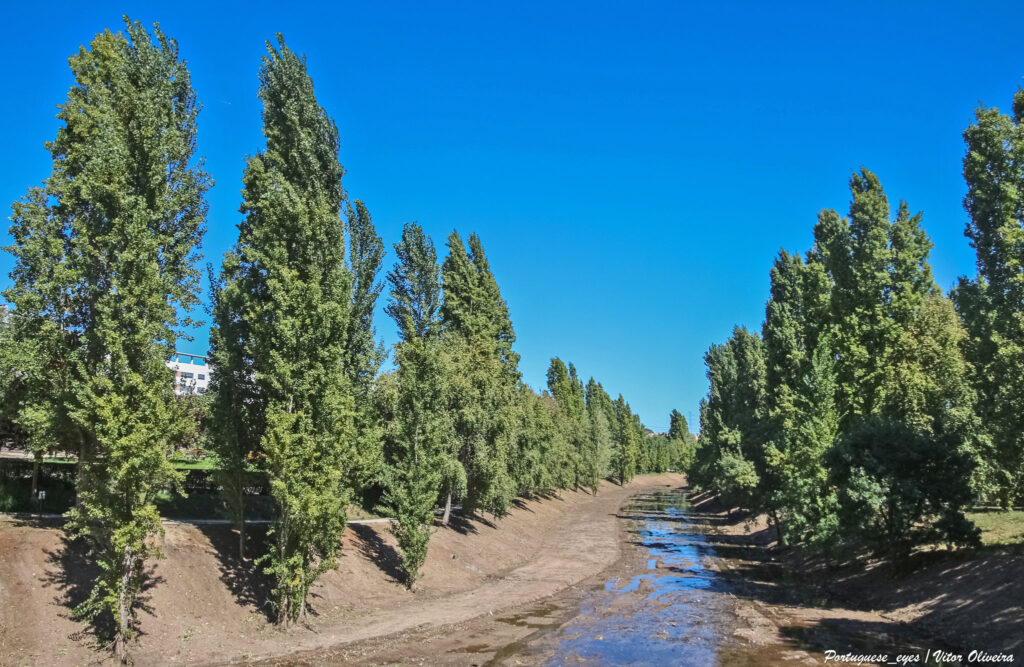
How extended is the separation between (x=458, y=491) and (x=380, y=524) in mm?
6080

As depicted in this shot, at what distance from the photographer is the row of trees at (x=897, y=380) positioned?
2192 cm

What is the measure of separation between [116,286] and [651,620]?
2174 cm

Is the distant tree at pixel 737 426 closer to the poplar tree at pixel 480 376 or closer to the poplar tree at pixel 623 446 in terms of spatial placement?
the poplar tree at pixel 480 376

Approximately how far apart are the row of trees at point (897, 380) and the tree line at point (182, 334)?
1905 centimetres

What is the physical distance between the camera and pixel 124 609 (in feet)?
51.9

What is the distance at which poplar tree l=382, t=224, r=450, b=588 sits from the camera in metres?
27.9

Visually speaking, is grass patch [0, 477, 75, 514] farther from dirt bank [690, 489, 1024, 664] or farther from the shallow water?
dirt bank [690, 489, 1024, 664]

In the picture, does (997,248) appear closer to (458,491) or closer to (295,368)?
(295,368)

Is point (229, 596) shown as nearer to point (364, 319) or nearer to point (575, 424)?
point (364, 319)

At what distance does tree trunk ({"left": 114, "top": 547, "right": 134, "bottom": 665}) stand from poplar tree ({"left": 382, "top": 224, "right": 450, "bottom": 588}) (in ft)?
42.1

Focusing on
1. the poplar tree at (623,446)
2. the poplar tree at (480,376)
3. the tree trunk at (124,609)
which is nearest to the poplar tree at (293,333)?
the tree trunk at (124,609)

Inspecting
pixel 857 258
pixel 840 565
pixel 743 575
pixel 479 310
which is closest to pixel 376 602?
pixel 743 575

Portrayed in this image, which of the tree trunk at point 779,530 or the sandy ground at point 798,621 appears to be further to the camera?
the tree trunk at point 779,530

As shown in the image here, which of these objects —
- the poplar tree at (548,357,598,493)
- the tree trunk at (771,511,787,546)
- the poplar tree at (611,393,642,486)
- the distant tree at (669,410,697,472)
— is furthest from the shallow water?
the distant tree at (669,410,697,472)
